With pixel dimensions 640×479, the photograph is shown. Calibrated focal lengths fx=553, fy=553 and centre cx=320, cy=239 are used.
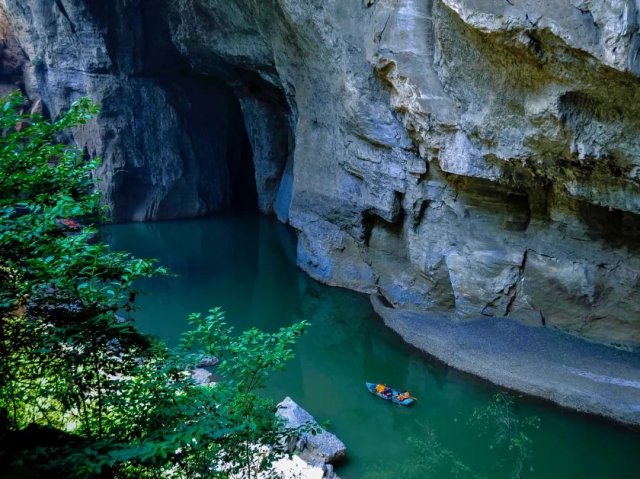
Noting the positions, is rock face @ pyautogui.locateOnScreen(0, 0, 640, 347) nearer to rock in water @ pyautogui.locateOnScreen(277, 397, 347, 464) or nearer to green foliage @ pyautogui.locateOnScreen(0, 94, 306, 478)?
rock in water @ pyautogui.locateOnScreen(277, 397, 347, 464)

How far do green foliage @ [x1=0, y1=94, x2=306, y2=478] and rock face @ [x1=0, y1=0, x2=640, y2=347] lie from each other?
18.5 ft

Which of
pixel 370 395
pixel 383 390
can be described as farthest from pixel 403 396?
pixel 370 395

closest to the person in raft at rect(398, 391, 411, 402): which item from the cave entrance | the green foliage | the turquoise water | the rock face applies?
the turquoise water

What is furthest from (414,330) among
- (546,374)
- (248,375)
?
(248,375)

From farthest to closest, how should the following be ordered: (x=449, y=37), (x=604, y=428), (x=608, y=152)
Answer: (x=449, y=37) → (x=604, y=428) → (x=608, y=152)

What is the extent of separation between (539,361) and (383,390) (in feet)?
8.63

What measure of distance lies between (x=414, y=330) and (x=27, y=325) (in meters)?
8.51

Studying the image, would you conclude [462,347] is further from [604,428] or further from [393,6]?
[393,6]

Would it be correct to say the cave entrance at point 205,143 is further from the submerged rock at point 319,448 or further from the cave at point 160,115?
the submerged rock at point 319,448

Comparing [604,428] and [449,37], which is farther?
[449,37]

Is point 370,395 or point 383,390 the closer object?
point 383,390

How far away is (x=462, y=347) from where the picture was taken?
32.1ft

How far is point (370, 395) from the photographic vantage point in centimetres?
897

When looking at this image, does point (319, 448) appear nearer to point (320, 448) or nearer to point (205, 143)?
point (320, 448)
